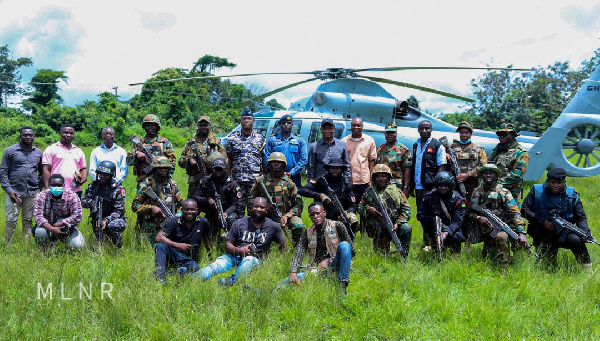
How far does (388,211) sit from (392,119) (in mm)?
5377

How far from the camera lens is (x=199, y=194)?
21.7ft

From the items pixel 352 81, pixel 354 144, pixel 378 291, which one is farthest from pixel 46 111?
pixel 378 291

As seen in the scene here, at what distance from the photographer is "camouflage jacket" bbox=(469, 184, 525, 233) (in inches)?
221

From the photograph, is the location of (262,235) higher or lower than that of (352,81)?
lower

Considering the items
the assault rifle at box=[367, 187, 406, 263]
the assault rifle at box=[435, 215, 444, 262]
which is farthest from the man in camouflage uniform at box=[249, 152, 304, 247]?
the assault rifle at box=[435, 215, 444, 262]

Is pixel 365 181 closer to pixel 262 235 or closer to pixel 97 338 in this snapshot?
pixel 262 235

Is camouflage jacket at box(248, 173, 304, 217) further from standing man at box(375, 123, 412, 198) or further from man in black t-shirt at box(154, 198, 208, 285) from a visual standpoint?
standing man at box(375, 123, 412, 198)

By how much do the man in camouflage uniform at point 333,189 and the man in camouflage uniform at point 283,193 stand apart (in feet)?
0.71

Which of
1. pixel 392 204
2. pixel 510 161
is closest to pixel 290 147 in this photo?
pixel 392 204

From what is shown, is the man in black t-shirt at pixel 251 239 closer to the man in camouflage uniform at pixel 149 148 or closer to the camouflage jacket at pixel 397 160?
the man in camouflage uniform at pixel 149 148

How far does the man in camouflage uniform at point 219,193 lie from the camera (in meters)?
6.41

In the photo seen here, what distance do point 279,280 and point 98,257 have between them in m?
2.41

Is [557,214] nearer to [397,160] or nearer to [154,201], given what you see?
[397,160]

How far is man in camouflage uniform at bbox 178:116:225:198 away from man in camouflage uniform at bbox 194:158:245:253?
24 cm
